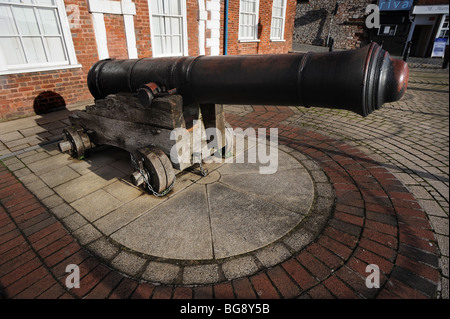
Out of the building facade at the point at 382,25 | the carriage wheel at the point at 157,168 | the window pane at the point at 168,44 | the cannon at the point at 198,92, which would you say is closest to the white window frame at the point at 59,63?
the cannon at the point at 198,92

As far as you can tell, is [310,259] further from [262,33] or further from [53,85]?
[262,33]

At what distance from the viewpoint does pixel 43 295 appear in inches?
73.2

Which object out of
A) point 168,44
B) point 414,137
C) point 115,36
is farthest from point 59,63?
point 414,137

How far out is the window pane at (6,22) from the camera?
4.71 meters

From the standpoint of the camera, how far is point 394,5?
1894cm

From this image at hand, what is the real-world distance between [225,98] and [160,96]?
748mm

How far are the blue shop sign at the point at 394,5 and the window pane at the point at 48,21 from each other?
22.1 meters

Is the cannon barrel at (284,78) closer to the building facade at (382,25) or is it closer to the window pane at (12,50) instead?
the window pane at (12,50)

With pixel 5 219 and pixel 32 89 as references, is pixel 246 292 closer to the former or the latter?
pixel 5 219

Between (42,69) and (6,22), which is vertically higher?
(6,22)

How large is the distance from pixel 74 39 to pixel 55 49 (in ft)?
1.45

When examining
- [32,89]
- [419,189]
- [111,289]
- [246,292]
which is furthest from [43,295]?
[32,89]

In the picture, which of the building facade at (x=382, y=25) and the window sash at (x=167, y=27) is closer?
the window sash at (x=167, y=27)
